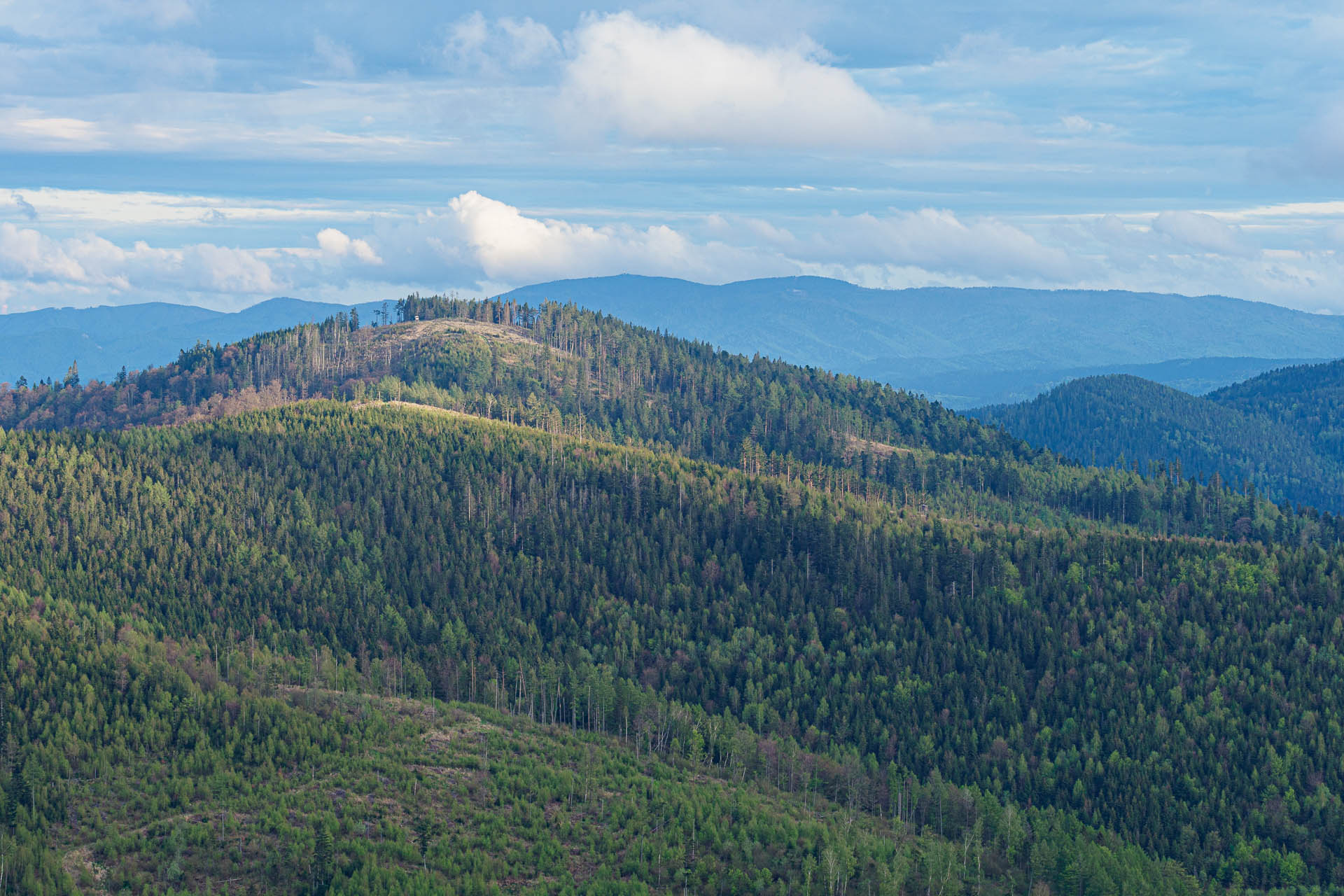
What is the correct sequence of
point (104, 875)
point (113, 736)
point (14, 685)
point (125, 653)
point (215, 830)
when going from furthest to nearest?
point (125, 653) < point (14, 685) < point (113, 736) < point (215, 830) < point (104, 875)

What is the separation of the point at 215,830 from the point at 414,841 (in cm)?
2002

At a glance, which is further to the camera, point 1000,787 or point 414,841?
point 1000,787

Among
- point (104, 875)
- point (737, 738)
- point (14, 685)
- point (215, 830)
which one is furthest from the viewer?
point (737, 738)

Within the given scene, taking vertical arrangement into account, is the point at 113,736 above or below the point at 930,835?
above

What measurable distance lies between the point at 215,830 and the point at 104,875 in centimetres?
1167

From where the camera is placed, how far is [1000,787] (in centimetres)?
19762

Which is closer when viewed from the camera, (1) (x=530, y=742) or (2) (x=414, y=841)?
(2) (x=414, y=841)

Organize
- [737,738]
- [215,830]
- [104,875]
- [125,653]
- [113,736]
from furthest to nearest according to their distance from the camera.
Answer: [737,738] < [125,653] < [113,736] < [215,830] < [104,875]

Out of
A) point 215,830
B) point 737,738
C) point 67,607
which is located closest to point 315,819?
point 215,830

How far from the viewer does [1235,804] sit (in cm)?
19012

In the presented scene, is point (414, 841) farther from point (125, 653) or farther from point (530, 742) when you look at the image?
point (125, 653)

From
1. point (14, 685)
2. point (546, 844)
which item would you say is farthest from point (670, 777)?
point (14, 685)

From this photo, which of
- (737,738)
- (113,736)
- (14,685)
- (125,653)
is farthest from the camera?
(737,738)

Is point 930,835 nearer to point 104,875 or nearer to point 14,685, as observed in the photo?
point 104,875
